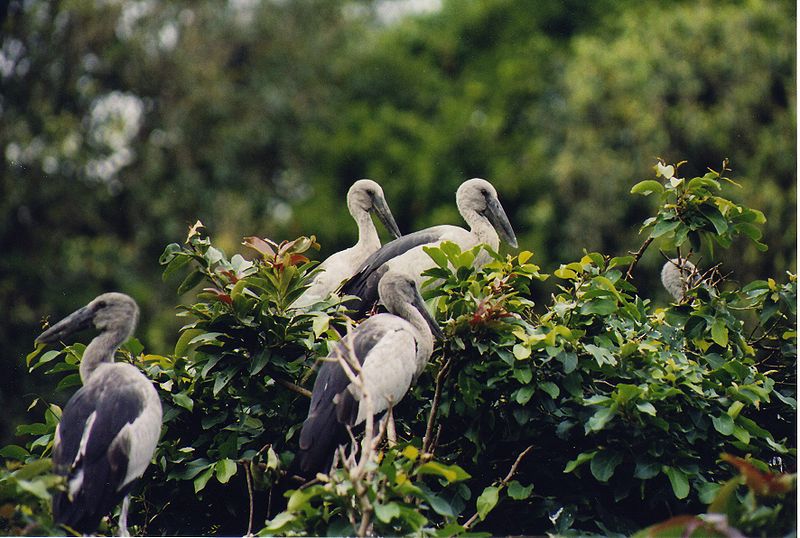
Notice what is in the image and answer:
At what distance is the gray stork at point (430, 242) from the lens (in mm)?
7781

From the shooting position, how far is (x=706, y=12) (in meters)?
20.1

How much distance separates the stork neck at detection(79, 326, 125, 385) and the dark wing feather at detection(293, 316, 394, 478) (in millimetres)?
1131

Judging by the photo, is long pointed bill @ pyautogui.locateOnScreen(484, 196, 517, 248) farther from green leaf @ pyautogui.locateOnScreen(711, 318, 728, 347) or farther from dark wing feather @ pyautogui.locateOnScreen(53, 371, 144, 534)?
dark wing feather @ pyautogui.locateOnScreen(53, 371, 144, 534)

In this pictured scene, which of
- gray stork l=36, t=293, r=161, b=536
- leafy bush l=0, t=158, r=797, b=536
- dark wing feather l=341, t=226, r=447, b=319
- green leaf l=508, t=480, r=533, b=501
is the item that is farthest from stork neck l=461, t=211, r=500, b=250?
gray stork l=36, t=293, r=161, b=536

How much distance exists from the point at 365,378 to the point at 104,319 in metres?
1.59

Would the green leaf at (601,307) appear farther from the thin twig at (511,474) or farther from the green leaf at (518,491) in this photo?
the green leaf at (518,491)

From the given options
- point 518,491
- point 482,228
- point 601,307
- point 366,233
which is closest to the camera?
point 518,491

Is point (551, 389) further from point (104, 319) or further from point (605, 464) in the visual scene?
→ point (104, 319)

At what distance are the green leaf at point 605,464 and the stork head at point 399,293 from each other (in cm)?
129

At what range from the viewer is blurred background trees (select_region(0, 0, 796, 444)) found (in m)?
19.0

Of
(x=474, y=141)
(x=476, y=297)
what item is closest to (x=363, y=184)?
(x=476, y=297)

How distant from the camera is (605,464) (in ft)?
19.9

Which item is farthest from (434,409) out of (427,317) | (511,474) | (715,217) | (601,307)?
(715,217)

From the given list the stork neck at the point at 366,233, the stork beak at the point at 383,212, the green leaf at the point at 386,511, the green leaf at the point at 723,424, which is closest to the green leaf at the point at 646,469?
the green leaf at the point at 723,424
